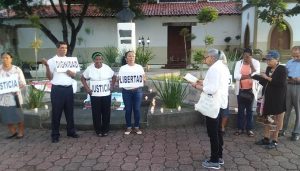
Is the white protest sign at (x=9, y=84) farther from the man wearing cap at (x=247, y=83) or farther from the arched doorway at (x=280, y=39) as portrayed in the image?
the arched doorway at (x=280, y=39)

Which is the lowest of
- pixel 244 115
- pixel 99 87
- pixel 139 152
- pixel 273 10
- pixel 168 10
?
pixel 139 152

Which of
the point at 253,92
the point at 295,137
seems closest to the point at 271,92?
the point at 253,92

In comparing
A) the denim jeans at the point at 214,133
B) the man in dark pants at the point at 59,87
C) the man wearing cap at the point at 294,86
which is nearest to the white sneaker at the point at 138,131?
the man in dark pants at the point at 59,87

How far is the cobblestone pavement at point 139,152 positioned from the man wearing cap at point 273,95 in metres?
0.27

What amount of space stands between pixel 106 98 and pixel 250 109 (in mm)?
2765

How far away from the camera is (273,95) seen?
575 cm

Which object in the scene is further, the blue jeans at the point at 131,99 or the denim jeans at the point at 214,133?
the blue jeans at the point at 131,99

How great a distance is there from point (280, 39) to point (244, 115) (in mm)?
14880

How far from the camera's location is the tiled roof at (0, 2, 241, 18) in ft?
73.5

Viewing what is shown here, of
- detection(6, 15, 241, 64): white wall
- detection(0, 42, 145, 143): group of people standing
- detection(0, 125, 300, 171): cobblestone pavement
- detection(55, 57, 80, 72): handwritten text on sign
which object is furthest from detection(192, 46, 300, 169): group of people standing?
detection(6, 15, 241, 64): white wall

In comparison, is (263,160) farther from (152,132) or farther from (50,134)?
(50,134)

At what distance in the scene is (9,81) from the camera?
651cm

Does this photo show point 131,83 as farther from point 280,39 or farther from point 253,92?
point 280,39

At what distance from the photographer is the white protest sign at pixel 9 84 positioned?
647 cm
